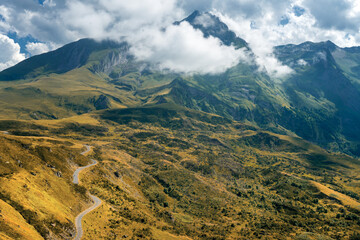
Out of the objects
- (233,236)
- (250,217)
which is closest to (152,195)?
(233,236)

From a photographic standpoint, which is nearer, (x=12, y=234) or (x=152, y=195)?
(x=12, y=234)

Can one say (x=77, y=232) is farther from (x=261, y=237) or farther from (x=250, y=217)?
(x=250, y=217)

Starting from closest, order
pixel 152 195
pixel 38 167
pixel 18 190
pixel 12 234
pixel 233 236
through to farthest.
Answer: pixel 12 234 → pixel 18 190 → pixel 38 167 → pixel 233 236 → pixel 152 195

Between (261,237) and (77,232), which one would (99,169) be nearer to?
(77,232)

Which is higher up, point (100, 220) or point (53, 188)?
point (53, 188)

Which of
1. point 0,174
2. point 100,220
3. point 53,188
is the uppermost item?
point 0,174

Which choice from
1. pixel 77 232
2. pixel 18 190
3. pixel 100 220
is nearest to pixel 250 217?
pixel 100 220

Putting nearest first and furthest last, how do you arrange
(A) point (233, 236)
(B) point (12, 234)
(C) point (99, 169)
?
(B) point (12, 234), (A) point (233, 236), (C) point (99, 169)

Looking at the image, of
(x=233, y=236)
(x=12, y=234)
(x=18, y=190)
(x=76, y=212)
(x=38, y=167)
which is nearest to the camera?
(x=12, y=234)

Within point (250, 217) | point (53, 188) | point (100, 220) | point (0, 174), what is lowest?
point (250, 217)
